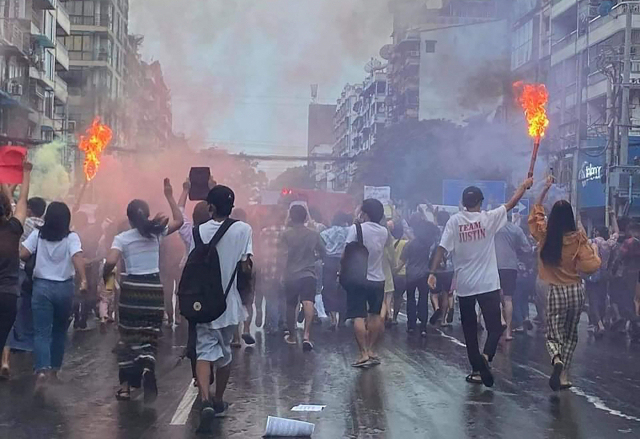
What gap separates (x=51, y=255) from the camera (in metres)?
8.77

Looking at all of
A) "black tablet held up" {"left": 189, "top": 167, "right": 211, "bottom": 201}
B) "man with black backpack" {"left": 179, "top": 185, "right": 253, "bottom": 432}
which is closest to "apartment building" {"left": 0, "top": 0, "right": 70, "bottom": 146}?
"black tablet held up" {"left": 189, "top": 167, "right": 211, "bottom": 201}

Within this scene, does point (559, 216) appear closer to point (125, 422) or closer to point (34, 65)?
point (125, 422)

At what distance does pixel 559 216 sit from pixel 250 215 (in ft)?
22.3

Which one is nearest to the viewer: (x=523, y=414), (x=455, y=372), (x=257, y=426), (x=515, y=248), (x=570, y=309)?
(x=257, y=426)

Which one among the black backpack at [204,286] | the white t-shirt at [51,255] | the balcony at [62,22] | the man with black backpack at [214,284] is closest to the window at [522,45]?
the balcony at [62,22]

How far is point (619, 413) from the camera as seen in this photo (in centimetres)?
777

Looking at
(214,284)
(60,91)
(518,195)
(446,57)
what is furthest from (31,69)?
(214,284)

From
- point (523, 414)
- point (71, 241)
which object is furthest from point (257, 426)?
point (71, 241)

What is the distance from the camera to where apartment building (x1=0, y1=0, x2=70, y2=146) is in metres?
45.0

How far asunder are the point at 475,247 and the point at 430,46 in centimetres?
5932

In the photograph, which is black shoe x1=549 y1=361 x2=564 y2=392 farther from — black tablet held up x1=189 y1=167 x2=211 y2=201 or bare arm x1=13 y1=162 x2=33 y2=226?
bare arm x1=13 y1=162 x2=33 y2=226

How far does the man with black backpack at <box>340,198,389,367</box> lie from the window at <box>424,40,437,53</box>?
5462 cm

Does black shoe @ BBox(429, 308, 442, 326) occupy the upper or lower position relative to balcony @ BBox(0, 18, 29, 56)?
lower

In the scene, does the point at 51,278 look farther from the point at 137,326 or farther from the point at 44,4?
the point at 44,4
